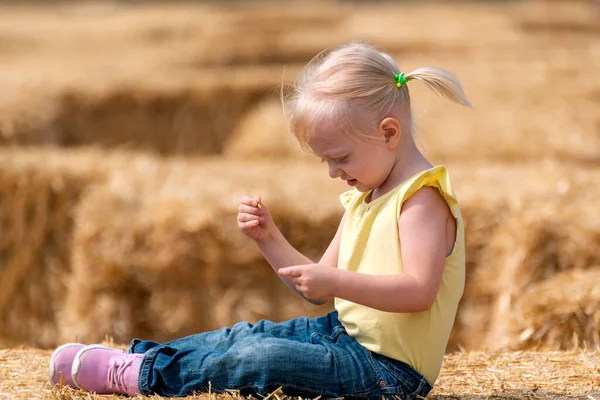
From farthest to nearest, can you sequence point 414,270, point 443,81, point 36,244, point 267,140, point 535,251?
point 267,140 < point 36,244 < point 535,251 < point 443,81 < point 414,270

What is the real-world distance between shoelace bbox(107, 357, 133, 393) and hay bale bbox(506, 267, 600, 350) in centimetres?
180

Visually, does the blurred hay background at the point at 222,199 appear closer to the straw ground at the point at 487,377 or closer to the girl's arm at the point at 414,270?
the girl's arm at the point at 414,270

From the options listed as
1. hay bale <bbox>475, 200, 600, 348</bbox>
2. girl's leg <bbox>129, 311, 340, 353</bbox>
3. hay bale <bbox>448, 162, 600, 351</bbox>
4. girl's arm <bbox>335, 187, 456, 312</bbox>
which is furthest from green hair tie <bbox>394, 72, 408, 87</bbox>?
hay bale <bbox>475, 200, 600, 348</bbox>

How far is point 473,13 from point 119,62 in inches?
265

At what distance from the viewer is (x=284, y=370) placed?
7.50 ft

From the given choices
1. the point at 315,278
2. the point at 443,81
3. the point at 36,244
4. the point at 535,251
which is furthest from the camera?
the point at 36,244

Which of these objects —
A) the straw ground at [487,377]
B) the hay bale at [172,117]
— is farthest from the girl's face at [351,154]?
the hay bale at [172,117]


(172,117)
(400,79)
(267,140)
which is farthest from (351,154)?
(172,117)

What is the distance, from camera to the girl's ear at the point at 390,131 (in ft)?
7.52

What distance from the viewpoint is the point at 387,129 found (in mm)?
2307

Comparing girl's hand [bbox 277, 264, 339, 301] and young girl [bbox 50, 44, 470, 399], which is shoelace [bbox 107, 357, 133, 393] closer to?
young girl [bbox 50, 44, 470, 399]

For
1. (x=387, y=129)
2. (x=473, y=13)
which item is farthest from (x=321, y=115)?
(x=473, y=13)

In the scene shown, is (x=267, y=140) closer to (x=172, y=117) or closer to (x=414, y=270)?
(x=172, y=117)

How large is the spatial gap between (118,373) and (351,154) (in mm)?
844
